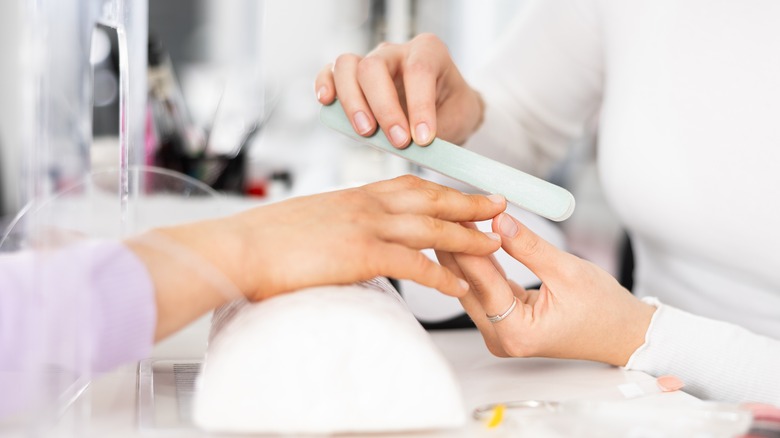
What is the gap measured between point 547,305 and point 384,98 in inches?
7.7

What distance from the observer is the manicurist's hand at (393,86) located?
22.7 inches

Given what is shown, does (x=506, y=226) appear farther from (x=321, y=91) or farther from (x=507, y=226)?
(x=321, y=91)

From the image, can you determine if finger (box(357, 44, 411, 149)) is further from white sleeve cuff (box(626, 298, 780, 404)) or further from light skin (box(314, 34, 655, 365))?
white sleeve cuff (box(626, 298, 780, 404))

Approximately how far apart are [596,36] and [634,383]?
523mm

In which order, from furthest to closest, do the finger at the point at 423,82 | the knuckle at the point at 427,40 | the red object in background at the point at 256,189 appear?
1. the red object in background at the point at 256,189
2. the knuckle at the point at 427,40
3. the finger at the point at 423,82

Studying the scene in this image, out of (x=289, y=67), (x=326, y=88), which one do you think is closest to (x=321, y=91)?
(x=326, y=88)

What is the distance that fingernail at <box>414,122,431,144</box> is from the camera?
56 centimetres

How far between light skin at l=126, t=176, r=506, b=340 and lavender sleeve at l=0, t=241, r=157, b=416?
0.04 feet

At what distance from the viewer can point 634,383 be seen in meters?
0.52

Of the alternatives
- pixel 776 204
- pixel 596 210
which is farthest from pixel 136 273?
pixel 596 210

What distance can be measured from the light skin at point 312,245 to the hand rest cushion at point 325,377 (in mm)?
36

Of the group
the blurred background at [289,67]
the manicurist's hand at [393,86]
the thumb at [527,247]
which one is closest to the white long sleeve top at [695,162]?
the thumb at [527,247]

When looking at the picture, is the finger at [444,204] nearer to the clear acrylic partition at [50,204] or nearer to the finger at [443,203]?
the finger at [443,203]

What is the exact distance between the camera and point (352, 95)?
0.60 meters
